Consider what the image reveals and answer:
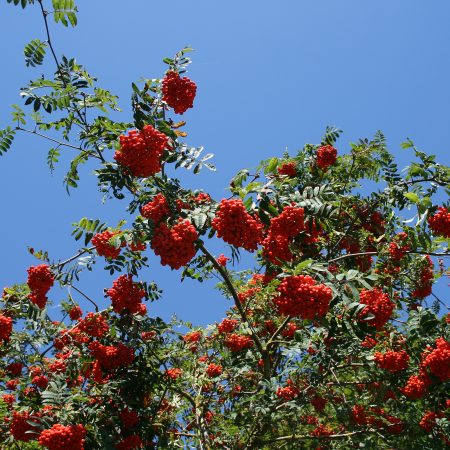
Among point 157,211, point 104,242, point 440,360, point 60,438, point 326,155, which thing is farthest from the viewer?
point 326,155

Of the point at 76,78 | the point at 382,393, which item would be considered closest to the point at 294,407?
the point at 382,393

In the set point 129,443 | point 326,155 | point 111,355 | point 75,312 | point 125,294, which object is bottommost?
point 129,443

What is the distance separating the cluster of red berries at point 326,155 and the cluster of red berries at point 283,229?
4.78 meters

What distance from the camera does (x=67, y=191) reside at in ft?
20.3

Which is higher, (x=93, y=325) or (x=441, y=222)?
(x=441, y=222)

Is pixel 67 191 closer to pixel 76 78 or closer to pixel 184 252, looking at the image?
pixel 76 78

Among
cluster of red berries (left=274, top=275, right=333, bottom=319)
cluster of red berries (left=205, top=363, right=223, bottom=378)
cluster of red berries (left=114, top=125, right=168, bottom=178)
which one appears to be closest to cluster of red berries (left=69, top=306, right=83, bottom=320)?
cluster of red berries (left=205, top=363, right=223, bottom=378)

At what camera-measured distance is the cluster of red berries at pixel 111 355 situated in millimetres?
6035

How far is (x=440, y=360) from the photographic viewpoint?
5238mm

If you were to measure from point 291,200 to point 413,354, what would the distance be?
319cm

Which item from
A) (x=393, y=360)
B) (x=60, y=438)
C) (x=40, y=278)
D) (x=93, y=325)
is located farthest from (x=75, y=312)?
(x=393, y=360)

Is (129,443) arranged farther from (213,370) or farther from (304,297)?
(304,297)

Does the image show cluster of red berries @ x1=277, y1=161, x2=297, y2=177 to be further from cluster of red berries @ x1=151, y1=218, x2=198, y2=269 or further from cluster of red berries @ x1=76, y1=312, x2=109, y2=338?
cluster of red berries @ x1=151, y1=218, x2=198, y2=269

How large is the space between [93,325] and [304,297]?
3.64 meters
